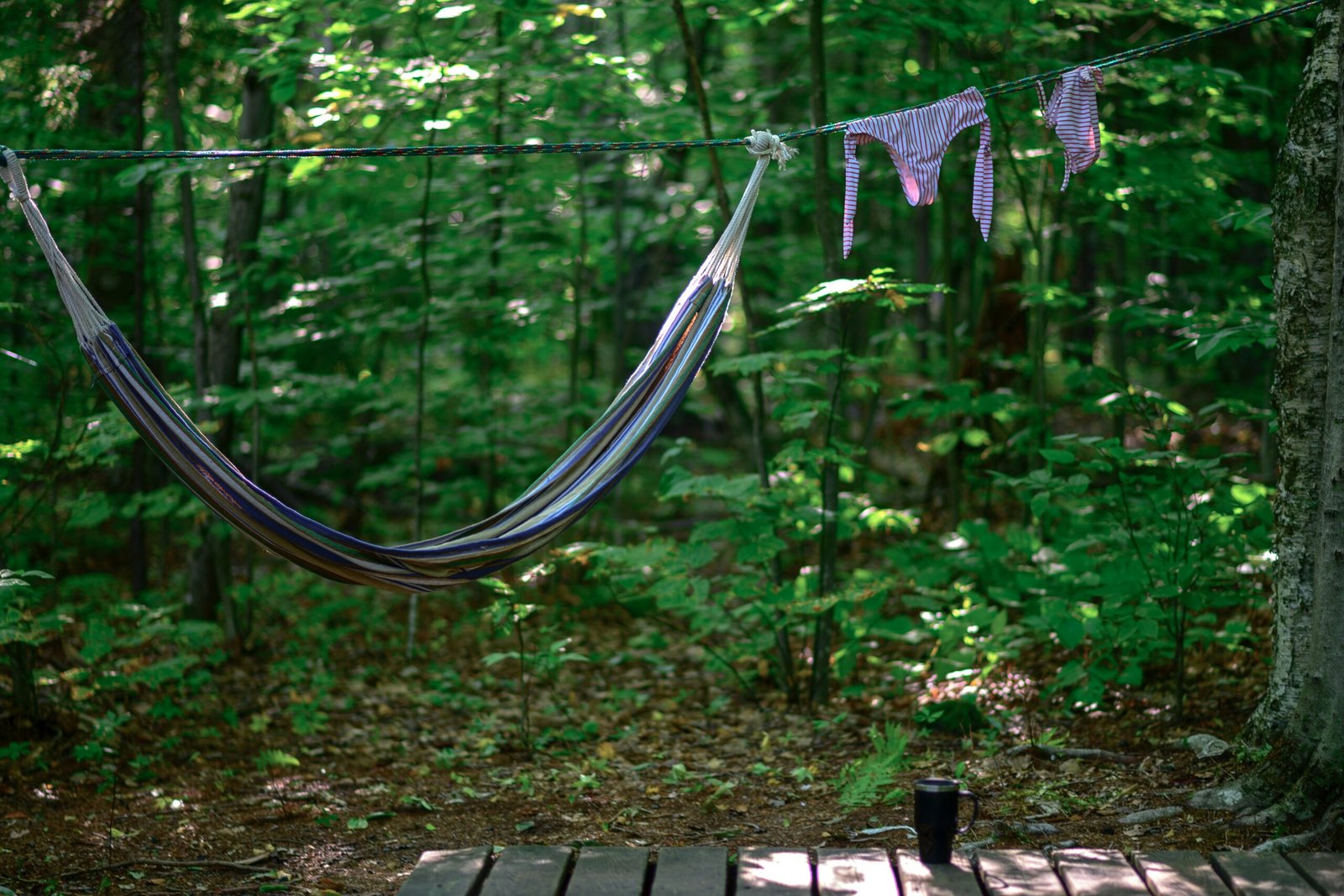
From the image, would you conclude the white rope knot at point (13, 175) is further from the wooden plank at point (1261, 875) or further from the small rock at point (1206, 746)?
the small rock at point (1206, 746)

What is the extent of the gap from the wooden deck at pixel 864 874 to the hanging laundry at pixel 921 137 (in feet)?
4.59

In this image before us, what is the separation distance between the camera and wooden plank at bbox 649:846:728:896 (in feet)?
5.58

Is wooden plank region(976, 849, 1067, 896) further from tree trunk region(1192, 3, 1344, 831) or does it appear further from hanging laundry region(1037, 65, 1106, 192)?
hanging laundry region(1037, 65, 1106, 192)

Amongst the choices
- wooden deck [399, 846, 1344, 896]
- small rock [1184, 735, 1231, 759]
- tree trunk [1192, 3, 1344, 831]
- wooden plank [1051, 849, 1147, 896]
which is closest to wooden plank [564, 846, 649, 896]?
wooden deck [399, 846, 1344, 896]

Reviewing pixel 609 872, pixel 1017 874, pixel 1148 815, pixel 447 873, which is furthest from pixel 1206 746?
pixel 447 873

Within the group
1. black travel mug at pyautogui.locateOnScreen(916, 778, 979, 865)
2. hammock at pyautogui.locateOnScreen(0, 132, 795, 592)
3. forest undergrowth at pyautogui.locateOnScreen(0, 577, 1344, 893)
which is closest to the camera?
black travel mug at pyautogui.locateOnScreen(916, 778, 979, 865)

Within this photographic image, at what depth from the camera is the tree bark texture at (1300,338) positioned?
2.30m

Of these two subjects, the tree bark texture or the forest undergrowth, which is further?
the forest undergrowth

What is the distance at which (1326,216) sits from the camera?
2.31 m

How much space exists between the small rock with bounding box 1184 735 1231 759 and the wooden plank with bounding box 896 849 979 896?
3.60 ft

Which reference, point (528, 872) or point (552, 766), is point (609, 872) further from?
point (552, 766)

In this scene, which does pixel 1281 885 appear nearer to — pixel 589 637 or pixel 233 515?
pixel 233 515

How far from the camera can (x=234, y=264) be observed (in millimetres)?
4203

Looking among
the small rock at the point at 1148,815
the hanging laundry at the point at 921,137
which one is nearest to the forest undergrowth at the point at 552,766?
the small rock at the point at 1148,815
